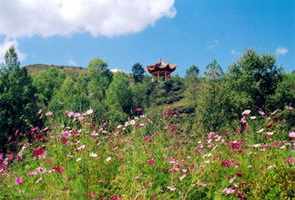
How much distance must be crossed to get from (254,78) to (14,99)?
17.6 meters

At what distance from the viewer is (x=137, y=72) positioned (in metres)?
128

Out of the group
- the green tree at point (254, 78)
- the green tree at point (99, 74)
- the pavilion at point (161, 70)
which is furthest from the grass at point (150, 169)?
the pavilion at point (161, 70)

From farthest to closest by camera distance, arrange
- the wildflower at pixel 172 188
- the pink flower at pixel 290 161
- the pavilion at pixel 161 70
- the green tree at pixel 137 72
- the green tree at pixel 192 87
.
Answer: the green tree at pixel 137 72 < the pavilion at pixel 161 70 < the green tree at pixel 192 87 < the pink flower at pixel 290 161 < the wildflower at pixel 172 188

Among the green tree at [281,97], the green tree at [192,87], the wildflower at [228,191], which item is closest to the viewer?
the wildflower at [228,191]

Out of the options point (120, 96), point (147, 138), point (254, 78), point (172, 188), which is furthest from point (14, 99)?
point (120, 96)

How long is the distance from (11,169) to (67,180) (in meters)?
2.16

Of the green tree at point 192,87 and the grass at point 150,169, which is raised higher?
the green tree at point 192,87

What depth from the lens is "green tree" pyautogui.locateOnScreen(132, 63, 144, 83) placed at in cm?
12750

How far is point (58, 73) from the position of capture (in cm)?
10375

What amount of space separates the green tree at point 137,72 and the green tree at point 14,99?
2826 inches

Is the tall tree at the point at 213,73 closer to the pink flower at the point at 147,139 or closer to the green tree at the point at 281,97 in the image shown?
the green tree at the point at 281,97

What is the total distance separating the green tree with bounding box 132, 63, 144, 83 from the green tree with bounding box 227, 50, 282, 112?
277 feet

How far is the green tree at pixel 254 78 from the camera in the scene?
1618 inches

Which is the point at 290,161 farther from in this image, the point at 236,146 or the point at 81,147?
the point at 81,147
